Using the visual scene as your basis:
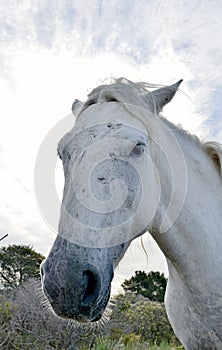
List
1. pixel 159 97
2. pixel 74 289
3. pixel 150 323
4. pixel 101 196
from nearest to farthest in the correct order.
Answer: pixel 74 289, pixel 101 196, pixel 159 97, pixel 150 323

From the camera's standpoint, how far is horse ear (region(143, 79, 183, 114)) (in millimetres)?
2576

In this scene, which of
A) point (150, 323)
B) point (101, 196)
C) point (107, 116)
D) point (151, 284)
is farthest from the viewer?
point (151, 284)

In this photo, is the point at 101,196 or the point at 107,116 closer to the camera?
the point at 101,196

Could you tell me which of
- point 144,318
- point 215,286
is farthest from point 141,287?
point 215,286

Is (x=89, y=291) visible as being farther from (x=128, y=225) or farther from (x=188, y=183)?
(x=188, y=183)

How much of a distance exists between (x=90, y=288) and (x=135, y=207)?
1.75 ft

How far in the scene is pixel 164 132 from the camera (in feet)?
8.82

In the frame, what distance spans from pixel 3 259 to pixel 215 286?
12.2m

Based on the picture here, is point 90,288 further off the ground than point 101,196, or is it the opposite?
point 101,196

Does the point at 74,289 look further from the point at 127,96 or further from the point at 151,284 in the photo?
the point at 151,284

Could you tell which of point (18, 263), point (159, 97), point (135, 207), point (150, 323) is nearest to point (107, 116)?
point (159, 97)

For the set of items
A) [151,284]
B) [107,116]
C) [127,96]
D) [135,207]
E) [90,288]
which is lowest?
[151,284]

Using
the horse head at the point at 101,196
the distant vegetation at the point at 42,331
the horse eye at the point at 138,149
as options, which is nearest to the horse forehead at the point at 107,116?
the horse head at the point at 101,196

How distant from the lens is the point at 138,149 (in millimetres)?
2223
